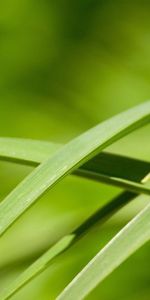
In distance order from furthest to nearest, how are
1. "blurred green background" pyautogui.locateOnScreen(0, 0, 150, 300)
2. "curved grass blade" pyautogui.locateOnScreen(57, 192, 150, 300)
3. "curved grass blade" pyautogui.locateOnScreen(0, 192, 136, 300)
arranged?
1. "blurred green background" pyautogui.locateOnScreen(0, 0, 150, 300)
2. "curved grass blade" pyautogui.locateOnScreen(0, 192, 136, 300)
3. "curved grass blade" pyautogui.locateOnScreen(57, 192, 150, 300)

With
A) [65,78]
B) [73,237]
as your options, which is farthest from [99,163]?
[65,78]

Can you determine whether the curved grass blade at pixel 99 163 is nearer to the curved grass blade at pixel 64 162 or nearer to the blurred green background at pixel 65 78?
the curved grass blade at pixel 64 162

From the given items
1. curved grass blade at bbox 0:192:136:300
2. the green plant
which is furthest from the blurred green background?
the green plant

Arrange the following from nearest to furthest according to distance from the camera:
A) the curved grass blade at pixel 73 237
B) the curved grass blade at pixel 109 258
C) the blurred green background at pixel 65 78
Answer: the curved grass blade at pixel 109 258, the curved grass blade at pixel 73 237, the blurred green background at pixel 65 78

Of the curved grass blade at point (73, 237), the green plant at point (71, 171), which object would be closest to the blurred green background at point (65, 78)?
the curved grass blade at point (73, 237)

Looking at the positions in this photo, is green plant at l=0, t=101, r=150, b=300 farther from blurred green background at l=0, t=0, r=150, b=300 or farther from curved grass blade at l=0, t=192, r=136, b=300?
blurred green background at l=0, t=0, r=150, b=300

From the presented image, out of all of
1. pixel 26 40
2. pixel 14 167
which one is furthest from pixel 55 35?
pixel 14 167

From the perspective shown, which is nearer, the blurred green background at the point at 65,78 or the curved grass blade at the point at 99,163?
the curved grass blade at the point at 99,163
